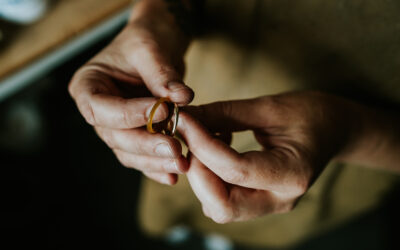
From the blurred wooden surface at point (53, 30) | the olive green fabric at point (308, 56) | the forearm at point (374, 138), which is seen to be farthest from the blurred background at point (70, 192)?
the forearm at point (374, 138)

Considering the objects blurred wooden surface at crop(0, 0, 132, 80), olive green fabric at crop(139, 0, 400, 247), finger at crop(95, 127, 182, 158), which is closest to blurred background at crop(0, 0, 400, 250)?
blurred wooden surface at crop(0, 0, 132, 80)

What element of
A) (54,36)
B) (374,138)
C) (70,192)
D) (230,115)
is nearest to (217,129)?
(230,115)

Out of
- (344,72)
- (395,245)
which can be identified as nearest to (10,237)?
(344,72)

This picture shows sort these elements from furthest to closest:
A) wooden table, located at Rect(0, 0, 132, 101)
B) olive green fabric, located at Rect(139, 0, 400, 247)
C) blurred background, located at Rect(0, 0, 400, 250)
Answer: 1. blurred background, located at Rect(0, 0, 400, 250)
2. wooden table, located at Rect(0, 0, 132, 101)
3. olive green fabric, located at Rect(139, 0, 400, 247)

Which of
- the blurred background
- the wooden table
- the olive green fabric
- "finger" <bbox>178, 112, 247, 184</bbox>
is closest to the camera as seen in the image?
"finger" <bbox>178, 112, 247, 184</bbox>

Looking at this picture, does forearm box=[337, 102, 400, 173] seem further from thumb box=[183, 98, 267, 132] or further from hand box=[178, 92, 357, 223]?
thumb box=[183, 98, 267, 132]

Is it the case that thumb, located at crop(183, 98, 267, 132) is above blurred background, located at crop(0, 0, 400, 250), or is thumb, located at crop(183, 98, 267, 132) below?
above

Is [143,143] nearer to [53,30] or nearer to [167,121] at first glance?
[167,121]

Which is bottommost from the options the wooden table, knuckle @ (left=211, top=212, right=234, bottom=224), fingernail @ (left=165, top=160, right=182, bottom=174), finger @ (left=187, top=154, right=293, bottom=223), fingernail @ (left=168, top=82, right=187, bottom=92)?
knuckle @ (left=211, top=212, right=234, bottom=224)
